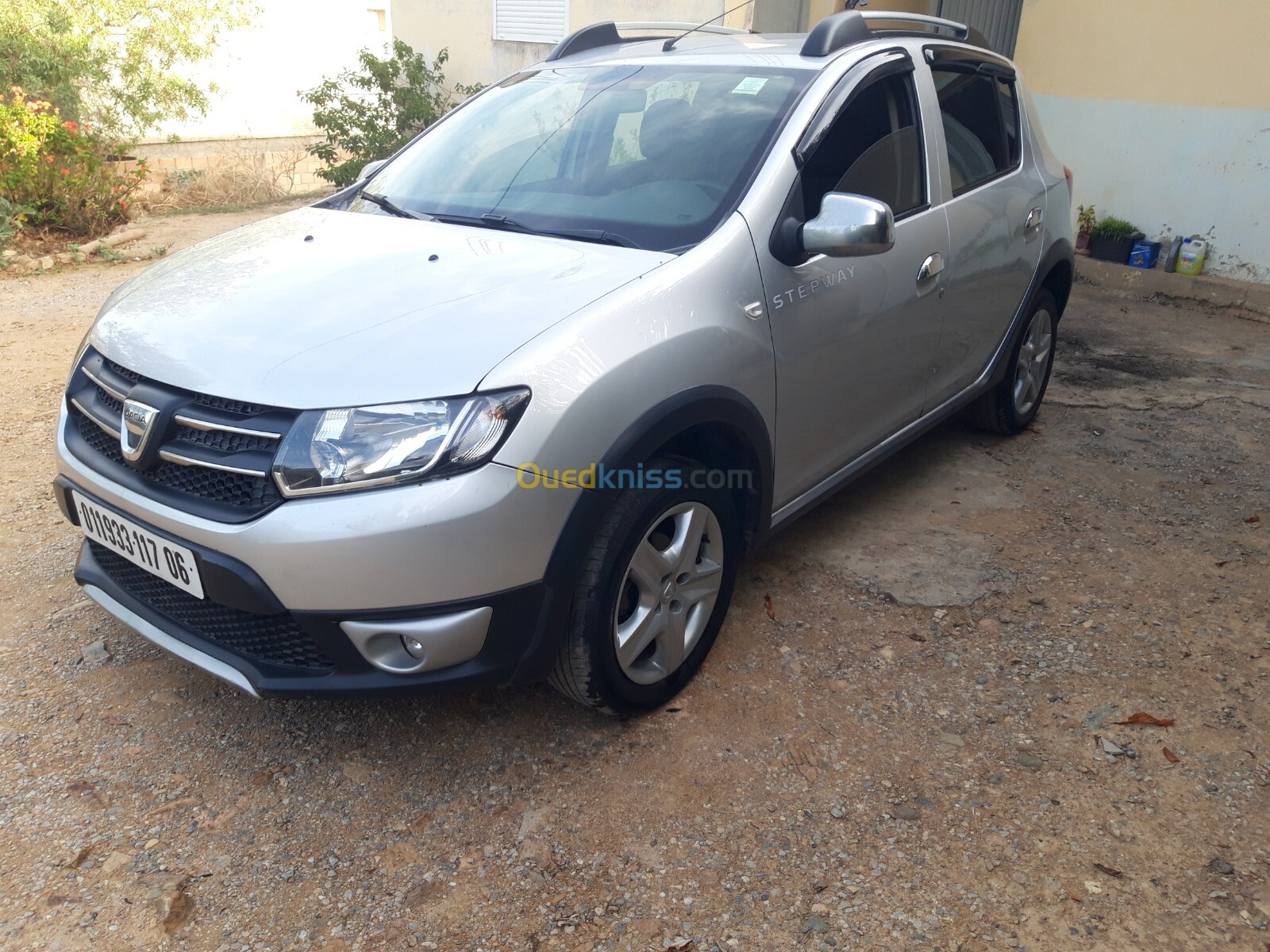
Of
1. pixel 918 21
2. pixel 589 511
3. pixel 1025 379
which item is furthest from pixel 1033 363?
pixel 589 511

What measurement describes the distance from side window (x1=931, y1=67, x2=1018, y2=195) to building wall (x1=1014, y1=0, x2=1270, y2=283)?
12.8 ft

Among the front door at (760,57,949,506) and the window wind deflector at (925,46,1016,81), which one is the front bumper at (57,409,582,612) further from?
the window wind deflector at (925,46,1016,81)

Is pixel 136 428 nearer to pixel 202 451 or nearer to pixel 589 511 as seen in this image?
pixel 202 451

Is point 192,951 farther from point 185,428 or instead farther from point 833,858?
point 833,858

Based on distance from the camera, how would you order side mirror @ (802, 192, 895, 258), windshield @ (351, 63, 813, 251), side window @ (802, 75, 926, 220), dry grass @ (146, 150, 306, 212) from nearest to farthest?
1. side mirror @ (802, 192, 895, 258)
2. windshield @ (351, 63, 813, 251)
3. side window @ (802, 75, 926, 220)
4. dry grass @ (146, 150, 306, 212)

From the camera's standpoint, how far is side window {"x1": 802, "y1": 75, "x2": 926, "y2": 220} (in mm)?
2957

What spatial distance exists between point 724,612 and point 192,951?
1535mm

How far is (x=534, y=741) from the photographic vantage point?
8.54ft

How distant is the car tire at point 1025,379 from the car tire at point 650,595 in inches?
84.9

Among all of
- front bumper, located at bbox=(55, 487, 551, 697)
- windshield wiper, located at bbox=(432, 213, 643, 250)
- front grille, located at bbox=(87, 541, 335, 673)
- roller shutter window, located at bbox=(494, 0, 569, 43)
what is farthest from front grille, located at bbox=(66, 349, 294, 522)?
roller shutter window, located at bbox=(494, 0, 569, 43)

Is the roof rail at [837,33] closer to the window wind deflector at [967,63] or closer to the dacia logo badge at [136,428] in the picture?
the window wind deflector at [967,63]

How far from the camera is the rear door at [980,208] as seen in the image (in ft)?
11.8

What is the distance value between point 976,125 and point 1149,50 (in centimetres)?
462

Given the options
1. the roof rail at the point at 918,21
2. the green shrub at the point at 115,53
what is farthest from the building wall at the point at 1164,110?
the green shrub at the point at 115,53
